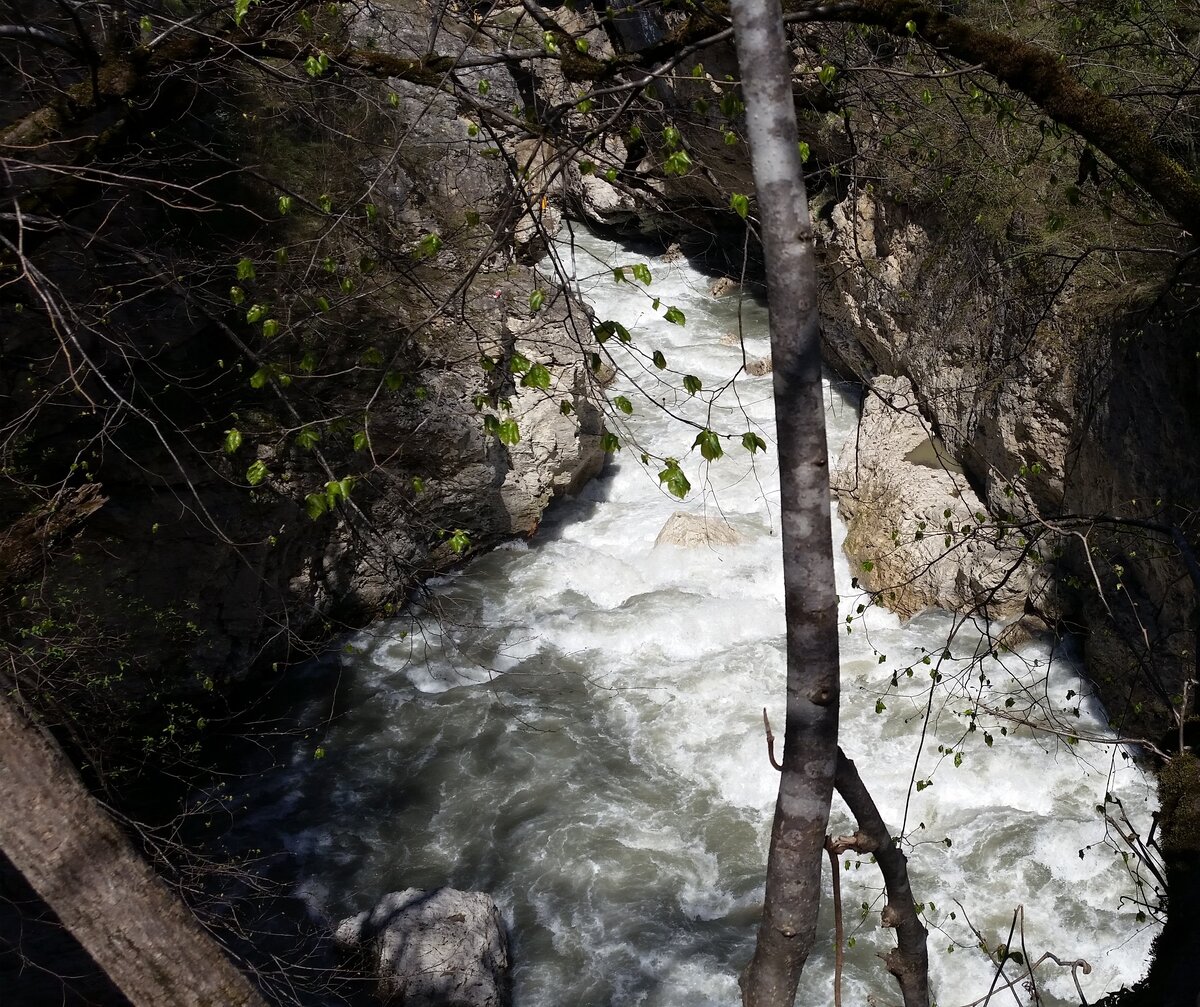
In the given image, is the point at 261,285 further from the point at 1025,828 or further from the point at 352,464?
the point at 1025,828

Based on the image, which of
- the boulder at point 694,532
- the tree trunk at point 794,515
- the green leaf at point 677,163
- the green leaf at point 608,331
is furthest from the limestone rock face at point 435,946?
the green leaf at point 677,163

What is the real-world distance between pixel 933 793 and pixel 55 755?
5618 millimetres

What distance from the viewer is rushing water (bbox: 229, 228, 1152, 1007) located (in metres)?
5.48

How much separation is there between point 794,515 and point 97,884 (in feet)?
6.77

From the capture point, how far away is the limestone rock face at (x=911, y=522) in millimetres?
7664

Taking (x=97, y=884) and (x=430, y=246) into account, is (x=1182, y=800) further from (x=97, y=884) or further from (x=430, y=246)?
(x=97, y=884)

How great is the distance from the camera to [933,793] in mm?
6406

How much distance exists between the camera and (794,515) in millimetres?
2102

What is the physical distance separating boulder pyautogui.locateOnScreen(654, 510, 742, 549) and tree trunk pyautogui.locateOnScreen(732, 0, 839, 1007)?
264 inches

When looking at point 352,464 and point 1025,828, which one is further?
point 352,464

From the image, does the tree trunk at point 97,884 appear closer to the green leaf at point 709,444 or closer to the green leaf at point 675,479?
the green leaf at point 675,479

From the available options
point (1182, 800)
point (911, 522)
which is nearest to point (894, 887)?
point (1182, 800)

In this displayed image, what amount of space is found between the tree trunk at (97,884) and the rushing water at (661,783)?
1.90m

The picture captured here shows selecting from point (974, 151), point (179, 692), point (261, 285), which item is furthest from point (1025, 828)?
point (261, 285)
